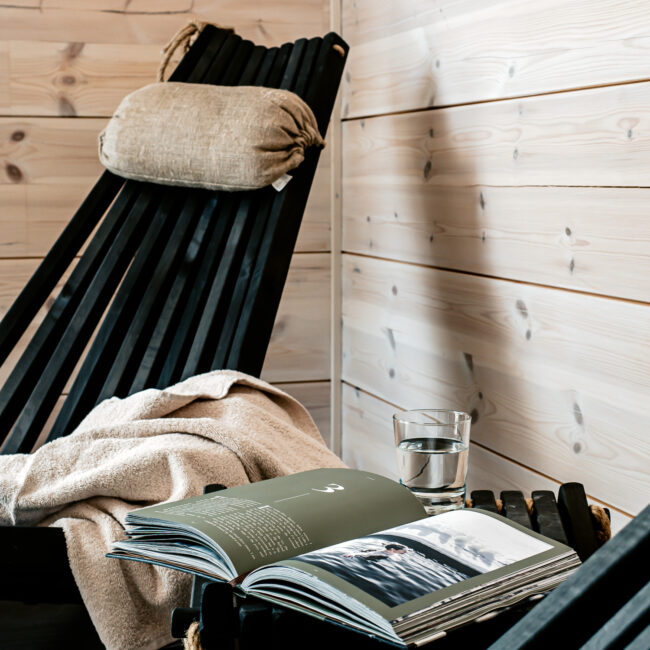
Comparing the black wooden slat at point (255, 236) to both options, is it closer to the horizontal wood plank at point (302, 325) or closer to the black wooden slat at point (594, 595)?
the horizontal wood plank at point (302, 325)

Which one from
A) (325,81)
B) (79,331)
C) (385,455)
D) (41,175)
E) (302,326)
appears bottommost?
(385,455)

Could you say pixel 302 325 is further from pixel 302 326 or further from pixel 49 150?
pixel 49 150

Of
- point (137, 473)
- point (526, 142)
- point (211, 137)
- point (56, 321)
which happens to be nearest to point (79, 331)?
point (56, 321)

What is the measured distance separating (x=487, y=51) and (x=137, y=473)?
34.2 inches

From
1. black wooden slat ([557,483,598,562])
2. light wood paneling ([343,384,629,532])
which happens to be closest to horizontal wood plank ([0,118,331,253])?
light wood paneling ([343,384,629,532])

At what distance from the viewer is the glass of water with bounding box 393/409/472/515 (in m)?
0.81

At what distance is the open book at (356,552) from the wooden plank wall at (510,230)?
0.47 m

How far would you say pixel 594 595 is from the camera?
1.33 feet

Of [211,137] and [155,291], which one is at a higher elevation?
[211,137]

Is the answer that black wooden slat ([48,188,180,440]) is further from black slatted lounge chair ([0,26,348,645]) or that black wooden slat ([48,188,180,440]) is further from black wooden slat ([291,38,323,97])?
black wooden slat ([291,38,323,97])

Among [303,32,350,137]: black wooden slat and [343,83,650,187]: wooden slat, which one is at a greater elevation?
[303,32,350,137]: black wooden slat

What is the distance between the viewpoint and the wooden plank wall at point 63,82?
184cm

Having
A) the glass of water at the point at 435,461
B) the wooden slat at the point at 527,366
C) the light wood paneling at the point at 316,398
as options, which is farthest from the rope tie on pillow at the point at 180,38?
the glass of water at the point at 435,461

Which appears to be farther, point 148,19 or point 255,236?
point 148,19
